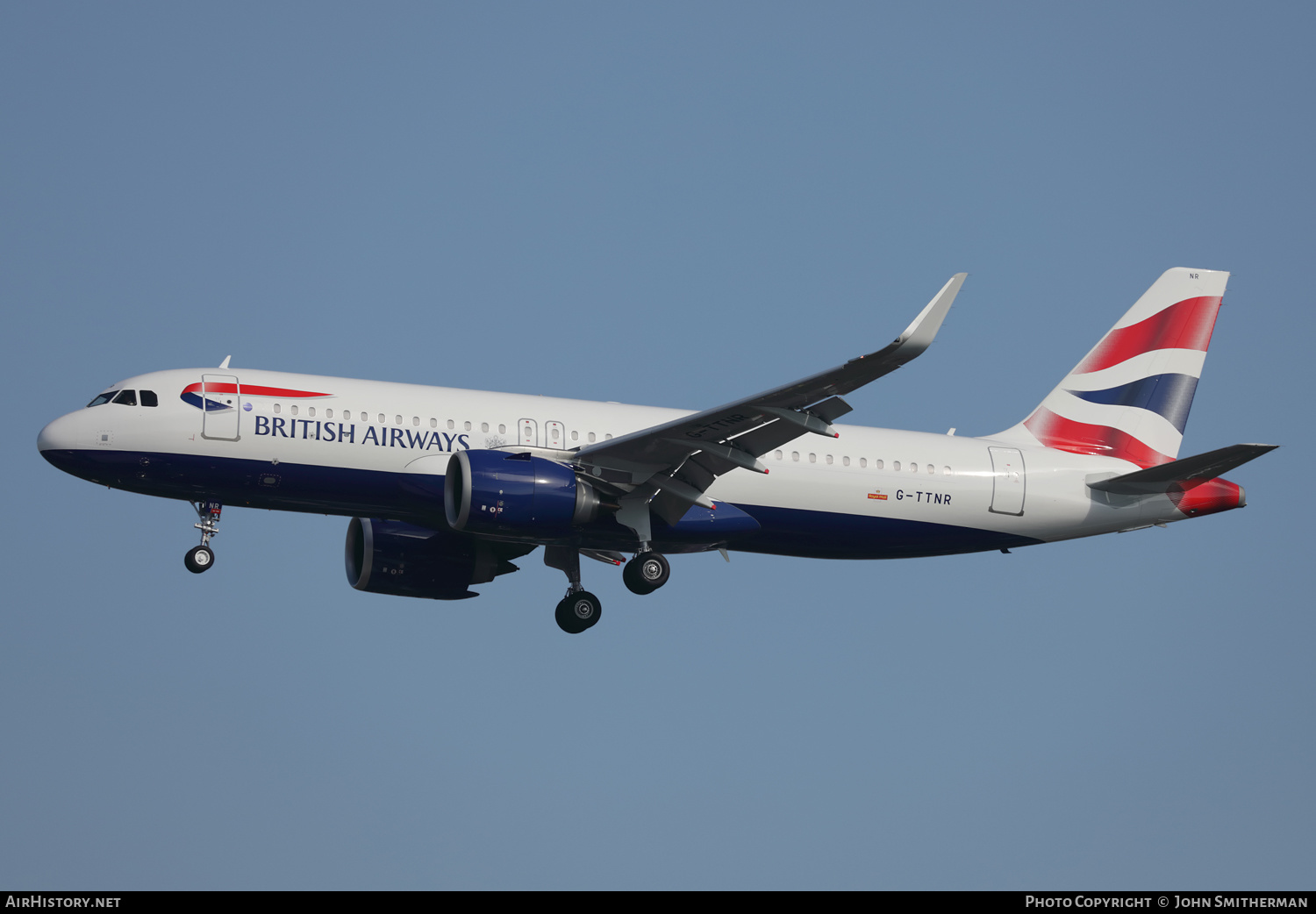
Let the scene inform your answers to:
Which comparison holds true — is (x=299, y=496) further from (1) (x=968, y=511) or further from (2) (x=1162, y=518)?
(2) (x=1162, y=518)

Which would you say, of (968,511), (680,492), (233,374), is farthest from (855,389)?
(233,374)

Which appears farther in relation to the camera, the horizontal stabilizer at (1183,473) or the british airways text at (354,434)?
the horizontal stabilizer at (1183,473)

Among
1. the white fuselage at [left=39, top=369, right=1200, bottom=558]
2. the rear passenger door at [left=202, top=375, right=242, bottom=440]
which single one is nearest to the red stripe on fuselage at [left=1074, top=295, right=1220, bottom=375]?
the white fuselage at [left=39, top=369, right=1200, bottom=558]

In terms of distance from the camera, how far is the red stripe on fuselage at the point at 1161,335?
38.4m

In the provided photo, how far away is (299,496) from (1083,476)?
17.9 m

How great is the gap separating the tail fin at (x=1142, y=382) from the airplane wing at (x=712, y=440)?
9.42 meters

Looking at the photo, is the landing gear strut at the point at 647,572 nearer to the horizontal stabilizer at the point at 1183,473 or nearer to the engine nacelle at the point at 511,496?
the engine nacelle at the point at 511,496

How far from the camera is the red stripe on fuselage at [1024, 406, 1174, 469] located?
3669cm

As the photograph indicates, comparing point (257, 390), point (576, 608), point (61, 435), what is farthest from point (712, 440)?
point (61, 435)

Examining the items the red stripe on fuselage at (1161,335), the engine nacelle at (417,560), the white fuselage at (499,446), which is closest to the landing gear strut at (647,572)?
the white fuselage at (499,446)

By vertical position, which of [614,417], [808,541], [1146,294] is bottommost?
[808,541]

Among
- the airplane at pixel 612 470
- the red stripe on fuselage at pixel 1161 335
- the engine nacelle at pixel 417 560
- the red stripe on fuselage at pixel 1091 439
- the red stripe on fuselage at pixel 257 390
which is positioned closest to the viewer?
the airplane at pixel 612 470

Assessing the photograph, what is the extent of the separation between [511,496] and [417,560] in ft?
22.9

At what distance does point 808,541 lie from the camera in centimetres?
3341
